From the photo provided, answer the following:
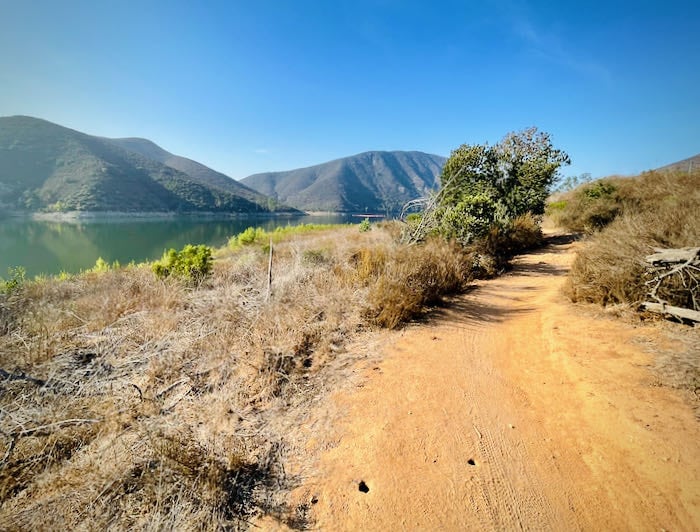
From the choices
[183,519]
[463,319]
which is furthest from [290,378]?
[463,319]

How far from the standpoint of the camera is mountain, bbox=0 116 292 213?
183 ft

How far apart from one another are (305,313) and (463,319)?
8.31ft

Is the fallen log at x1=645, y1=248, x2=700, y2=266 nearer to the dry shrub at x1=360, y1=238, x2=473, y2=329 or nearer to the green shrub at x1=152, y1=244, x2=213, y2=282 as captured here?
the dry shrub at x1=360, y1=238, x2=473, y2=329

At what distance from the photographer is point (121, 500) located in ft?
5.48

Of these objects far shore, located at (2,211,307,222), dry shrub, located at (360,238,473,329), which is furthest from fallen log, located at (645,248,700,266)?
far shore, located at (2,211,307,222)

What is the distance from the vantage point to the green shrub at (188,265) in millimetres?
7059

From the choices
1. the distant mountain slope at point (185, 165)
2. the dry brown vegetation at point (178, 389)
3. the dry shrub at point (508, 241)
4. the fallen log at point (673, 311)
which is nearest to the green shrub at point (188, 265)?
the dry brown vegetation at point (178, 389)

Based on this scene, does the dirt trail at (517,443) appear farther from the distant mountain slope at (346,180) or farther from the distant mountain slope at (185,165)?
the distant mountain slope at (185,165)

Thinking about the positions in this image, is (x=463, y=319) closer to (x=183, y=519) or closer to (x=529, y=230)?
(x=183, y=519)

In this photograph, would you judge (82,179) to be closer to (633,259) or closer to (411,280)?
(411,280)

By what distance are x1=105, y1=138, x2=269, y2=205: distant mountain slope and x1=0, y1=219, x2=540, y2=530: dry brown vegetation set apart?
4682 inches

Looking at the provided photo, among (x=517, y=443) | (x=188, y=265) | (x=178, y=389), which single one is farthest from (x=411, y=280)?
(x=188, y=265)

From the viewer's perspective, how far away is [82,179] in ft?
198

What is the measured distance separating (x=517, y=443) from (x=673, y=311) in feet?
9.01
